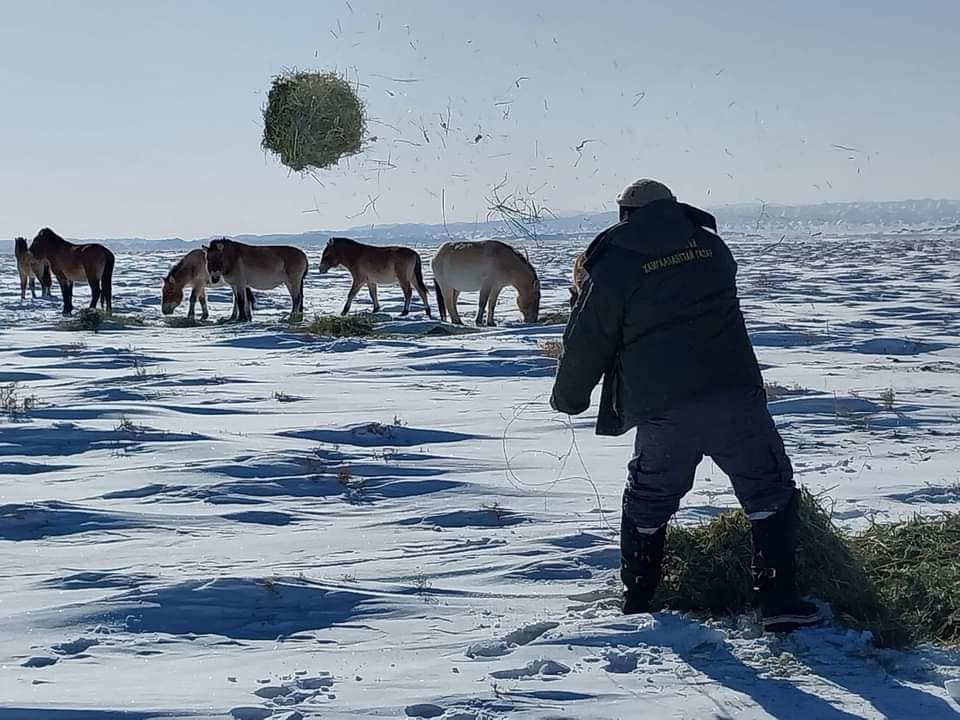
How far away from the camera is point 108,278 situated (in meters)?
22.0

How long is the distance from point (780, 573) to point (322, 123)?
23.6 ft

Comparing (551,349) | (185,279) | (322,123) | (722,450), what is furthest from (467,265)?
(722,450)

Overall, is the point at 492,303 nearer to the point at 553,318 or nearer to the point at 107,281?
the point at 553,318

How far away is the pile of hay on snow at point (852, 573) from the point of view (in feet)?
12.9

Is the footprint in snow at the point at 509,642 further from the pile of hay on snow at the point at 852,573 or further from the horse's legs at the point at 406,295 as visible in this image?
the horse's legs at the point at 406,295

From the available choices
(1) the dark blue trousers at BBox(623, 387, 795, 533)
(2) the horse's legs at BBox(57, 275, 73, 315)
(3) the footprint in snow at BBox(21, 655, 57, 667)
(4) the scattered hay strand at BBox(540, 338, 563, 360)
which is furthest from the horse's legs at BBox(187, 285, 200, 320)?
(1) the dark blue trousers at BBox(623, 387, 795, 533)

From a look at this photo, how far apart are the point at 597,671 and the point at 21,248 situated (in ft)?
84.4

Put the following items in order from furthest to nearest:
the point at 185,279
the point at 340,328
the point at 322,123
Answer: the point at 185,279 < the point at 340,328 < the point at 322,123

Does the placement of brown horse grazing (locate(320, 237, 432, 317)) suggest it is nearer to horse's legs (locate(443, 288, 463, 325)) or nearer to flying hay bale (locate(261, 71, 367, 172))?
horse's legs (locate(443, 288, 463, 325))

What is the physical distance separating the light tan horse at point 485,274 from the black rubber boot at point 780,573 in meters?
14.2

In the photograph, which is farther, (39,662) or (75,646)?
(75,646)

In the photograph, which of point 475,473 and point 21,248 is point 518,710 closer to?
point 475,473

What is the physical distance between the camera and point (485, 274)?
61.9 feet

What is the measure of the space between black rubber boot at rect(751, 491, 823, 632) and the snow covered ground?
9 cm
